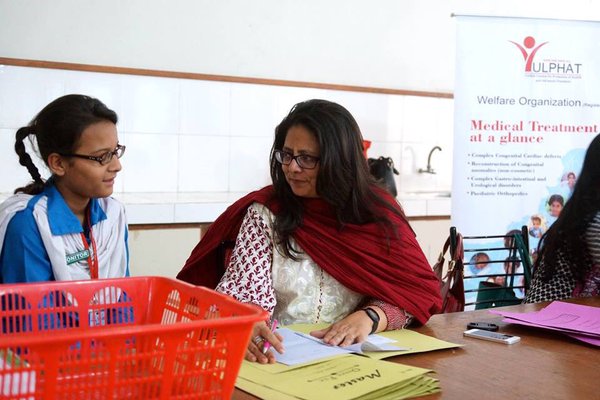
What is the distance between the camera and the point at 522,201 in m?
4.24

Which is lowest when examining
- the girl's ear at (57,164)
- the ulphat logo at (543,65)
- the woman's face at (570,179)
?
the woman's face at (570,179)

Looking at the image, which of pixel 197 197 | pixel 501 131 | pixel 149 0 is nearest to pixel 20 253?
pixel 197 197

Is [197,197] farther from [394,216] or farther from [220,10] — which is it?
[394,216]

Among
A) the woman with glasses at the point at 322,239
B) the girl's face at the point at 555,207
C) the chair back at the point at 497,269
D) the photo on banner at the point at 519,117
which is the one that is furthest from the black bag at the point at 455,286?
the girl's face at the point at 555,207

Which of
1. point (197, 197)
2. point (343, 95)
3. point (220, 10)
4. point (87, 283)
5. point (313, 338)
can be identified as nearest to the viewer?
point (87, 283)

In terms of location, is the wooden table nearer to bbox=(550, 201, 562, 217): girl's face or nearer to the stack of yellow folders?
the stack of yellow folders

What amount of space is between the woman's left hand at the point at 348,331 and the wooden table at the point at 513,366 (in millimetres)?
132

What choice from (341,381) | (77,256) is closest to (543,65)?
(77,256)

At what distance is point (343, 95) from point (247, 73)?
2.07 feet

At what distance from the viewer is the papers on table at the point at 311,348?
5.09 ft

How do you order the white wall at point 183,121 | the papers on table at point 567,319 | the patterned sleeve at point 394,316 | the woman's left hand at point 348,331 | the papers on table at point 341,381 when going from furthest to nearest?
the white wall at point 183,121, the patterned sleeve at point 394,316, the papers on table at point 567,319, the woman's left hand at point 348,331, the papers on table at point 341,381

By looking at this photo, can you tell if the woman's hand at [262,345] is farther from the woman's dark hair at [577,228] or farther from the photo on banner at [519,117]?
the photo on banner at [519,117]

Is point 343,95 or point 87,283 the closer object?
point 87,283

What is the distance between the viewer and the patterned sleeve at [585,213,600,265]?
2521 millimetres
